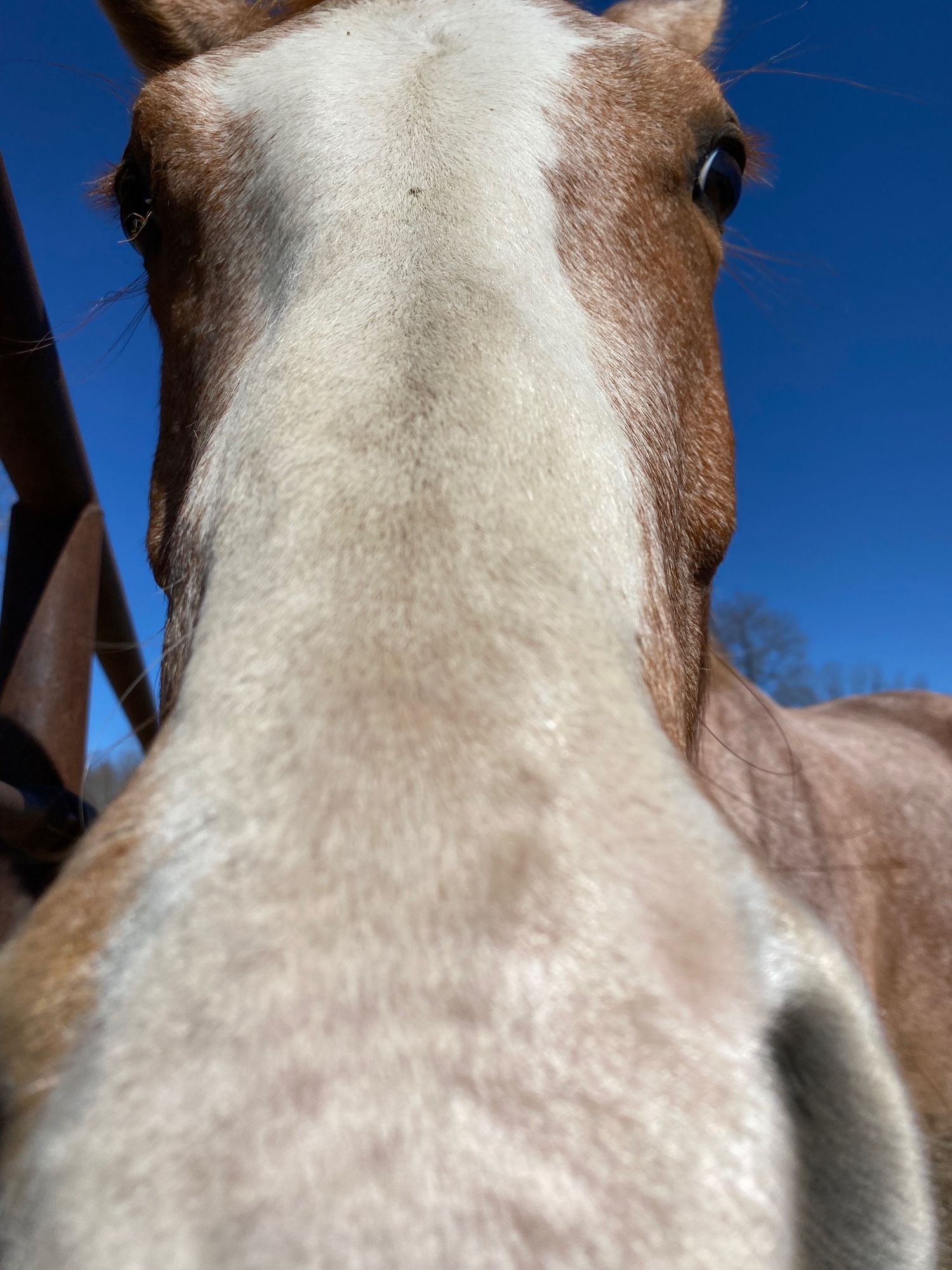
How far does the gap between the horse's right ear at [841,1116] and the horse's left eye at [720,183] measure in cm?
168

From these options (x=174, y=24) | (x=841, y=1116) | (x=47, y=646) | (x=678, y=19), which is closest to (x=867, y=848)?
(x=841, y=1116)

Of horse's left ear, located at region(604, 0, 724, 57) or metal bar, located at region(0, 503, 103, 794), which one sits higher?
horse's left ear, located at region(604, 0, 724, 57)

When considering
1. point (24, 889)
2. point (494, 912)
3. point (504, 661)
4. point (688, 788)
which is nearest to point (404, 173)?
point (504, 661)

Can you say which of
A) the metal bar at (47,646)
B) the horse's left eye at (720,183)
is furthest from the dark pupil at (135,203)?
the horse's left eye at (720,183)

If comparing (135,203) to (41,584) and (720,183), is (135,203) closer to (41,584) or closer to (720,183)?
(41,584)

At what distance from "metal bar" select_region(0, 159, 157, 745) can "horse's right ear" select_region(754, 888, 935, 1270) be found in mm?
1587

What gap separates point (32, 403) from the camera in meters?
2.24

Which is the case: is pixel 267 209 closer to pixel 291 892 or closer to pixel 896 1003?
pixel 291 892

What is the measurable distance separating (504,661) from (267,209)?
1074 mm

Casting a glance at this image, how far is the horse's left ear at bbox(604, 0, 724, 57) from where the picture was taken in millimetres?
2639

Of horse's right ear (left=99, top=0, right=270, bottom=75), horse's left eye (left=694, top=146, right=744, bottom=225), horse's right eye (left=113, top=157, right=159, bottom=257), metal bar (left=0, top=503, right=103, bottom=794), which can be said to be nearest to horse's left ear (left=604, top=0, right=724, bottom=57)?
horse's left eye (left=694, top=146, right=744, bottom=225)

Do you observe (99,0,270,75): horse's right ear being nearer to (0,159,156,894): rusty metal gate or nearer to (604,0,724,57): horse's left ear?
(0,159,156,894): rusty metal gate

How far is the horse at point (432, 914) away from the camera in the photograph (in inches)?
21.4

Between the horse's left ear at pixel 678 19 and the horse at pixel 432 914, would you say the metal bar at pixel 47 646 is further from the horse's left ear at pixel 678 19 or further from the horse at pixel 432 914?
the horse's left ear at pixel 678 19
